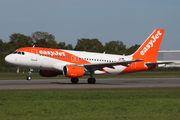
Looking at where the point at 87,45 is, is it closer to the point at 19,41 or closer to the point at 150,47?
the point at 19,41

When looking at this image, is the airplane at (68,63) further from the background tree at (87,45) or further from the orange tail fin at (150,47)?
the background tree at (87,45)

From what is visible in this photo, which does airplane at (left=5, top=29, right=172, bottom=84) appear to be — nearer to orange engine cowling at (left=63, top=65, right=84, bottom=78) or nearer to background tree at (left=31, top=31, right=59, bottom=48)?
orange engine cowling at (left=63, top=65, right=84, bottom=78)

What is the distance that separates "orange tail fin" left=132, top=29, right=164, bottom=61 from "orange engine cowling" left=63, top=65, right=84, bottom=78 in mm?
11314

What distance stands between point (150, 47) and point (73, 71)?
1460 centimetres

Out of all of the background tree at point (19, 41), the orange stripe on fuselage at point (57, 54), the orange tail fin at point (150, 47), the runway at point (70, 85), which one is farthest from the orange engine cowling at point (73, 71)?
the background tree at point (19, 41)

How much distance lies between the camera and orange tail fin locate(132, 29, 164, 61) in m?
39.4

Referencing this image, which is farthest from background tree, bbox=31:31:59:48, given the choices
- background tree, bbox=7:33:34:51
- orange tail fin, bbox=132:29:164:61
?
orange tail fin, bbox=132:29:164:61

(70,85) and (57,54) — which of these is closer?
(70,85)

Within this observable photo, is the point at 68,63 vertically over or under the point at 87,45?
under

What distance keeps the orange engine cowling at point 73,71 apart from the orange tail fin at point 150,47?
11.3 meters

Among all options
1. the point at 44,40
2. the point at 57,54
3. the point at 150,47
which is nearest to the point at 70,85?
the point at 57,54

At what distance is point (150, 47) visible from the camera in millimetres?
39750

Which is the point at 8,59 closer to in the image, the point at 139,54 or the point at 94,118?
the point at 139,54

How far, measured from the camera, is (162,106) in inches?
566
